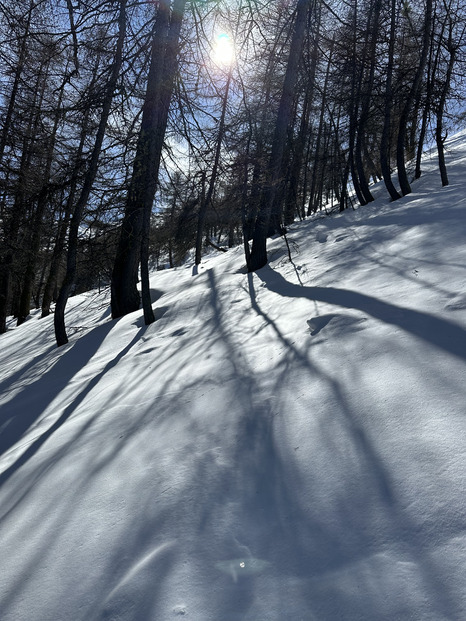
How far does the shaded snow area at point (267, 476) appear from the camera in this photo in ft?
4.43

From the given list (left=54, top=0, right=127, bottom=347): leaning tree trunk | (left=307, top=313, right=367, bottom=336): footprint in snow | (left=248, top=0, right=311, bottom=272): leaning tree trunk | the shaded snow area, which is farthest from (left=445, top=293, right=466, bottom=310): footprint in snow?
(left=54, top=0, right=127, bottom=347): leaning tree trunk

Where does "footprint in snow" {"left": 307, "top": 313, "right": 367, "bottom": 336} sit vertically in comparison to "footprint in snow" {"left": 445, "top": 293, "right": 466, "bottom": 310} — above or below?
below

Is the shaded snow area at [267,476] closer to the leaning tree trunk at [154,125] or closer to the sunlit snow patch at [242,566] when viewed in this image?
the sunlit snow patch at [242,566]

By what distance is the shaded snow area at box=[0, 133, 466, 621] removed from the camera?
1.35m

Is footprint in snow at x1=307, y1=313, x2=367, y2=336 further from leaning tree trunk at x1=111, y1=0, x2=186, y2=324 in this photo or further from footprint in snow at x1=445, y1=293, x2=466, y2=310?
leaning tree trunk at x1=111, y1=0, x2=186, y2=324

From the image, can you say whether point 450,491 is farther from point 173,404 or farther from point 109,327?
point 109,327

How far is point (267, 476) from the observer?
1918 mm

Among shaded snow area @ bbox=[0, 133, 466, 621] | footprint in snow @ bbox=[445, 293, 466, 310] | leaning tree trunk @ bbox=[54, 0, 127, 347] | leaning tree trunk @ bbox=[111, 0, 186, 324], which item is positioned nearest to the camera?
shaded snow area @ bbox=[0, 133, 466, 621]

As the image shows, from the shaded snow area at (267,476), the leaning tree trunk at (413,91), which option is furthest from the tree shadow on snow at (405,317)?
the leaning tree trunk at (413,91)

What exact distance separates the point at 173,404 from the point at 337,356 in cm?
124

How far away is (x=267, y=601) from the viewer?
1314 millimetres

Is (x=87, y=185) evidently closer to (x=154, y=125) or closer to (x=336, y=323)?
(x=154, y=125)

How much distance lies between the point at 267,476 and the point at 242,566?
492mm

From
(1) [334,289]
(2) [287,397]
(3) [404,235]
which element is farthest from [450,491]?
(3) [404,235]
